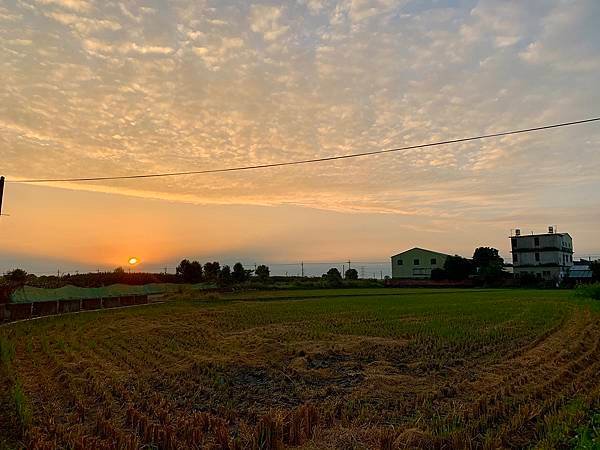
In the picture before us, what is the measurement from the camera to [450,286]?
203ft

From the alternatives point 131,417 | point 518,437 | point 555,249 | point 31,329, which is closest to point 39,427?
point 131,417

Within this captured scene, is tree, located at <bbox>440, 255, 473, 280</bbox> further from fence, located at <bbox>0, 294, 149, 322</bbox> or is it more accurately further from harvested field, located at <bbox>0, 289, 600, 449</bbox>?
harvested field, located at <bbox>0, 289, 600, 449</bbox>

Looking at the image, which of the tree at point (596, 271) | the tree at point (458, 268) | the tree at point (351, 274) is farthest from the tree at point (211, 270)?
the tree at point (596, 271)

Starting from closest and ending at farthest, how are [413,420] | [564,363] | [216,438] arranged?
[216,438] → [413,420] → [564,363]

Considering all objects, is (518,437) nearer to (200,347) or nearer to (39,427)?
(39,427)

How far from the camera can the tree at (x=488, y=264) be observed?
63000 mm

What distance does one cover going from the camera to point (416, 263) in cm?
7938

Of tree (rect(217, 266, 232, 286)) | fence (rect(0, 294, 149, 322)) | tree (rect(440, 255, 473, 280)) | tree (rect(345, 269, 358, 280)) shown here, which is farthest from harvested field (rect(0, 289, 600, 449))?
tree (rect(345, 269, 358, 280))

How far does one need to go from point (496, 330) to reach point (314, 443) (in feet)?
40.9

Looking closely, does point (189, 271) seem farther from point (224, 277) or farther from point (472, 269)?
point (472, 269)

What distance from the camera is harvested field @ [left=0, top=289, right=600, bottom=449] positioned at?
20.4ft

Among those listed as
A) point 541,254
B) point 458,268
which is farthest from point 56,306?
point 541,254

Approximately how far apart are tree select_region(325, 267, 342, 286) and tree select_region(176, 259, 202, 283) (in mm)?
16822

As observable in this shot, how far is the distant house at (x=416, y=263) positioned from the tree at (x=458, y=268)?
9.14m
